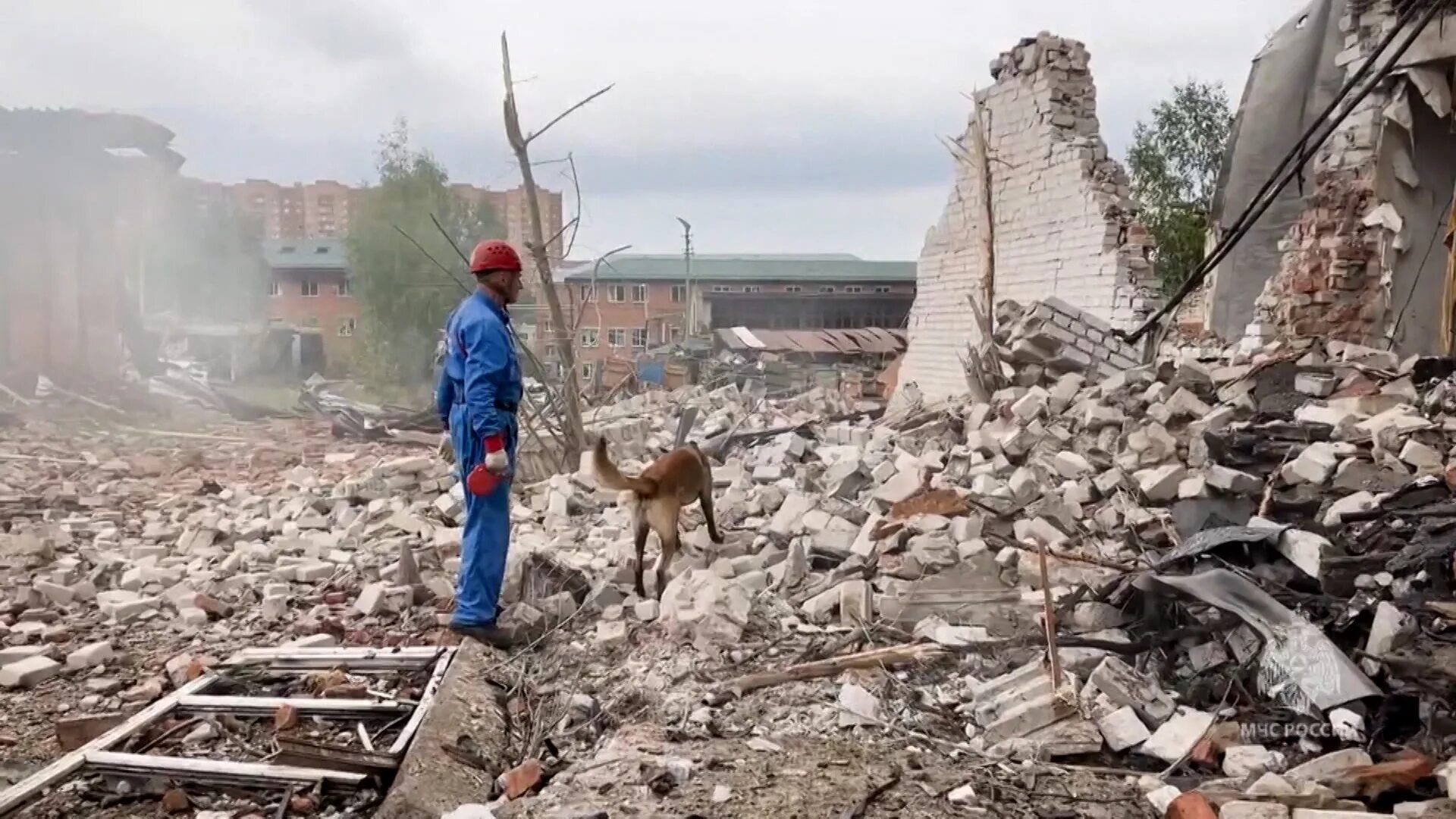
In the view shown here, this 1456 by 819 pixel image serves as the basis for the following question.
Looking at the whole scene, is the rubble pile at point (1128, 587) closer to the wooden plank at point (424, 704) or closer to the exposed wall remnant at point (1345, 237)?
the wooden plank at point (424, 704)

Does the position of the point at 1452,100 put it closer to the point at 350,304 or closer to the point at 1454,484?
the point at 1454,484

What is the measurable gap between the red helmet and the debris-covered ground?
5.26 ft

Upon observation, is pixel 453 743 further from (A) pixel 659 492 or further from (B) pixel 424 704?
(A) pixel 659 492

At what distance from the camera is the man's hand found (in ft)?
14.7

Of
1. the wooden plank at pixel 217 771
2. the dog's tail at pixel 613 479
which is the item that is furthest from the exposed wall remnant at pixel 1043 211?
the wooden plank at pixel 217 771

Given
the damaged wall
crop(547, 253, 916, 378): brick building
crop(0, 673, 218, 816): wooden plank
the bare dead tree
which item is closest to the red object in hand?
crop(0, 673, 218, 816): wooden plank

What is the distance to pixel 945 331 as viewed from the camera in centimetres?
1489

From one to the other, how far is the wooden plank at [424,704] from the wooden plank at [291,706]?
0.10 metres

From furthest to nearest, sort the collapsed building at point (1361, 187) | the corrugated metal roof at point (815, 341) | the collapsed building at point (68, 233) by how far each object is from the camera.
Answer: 1. the corrugated metal roof at point (815, 341)
2. the collapsed building at point (68, 233)
3. the collapsed building at point (1361, 187)

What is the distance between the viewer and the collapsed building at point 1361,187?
8.80 metres

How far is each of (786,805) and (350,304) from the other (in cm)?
4143

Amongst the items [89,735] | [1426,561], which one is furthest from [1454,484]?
[89,735]

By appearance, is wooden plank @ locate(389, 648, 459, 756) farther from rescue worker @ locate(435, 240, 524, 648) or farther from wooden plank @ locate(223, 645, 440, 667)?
rescue worker @ locate(435, 240, 524, 648)

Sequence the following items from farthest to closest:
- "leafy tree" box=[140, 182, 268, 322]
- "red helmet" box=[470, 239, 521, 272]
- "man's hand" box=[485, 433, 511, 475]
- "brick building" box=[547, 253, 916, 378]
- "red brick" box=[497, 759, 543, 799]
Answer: "brick building" box=[547, 253, 916, 378] → "leafy tree" box=[140, 182, 268, 322] → "red helmet" box=[470, 239, 521, 272] → "man's hand" box=[485, 433, 511, 475] → "red brick" box=[497, 759, 543, 799]
